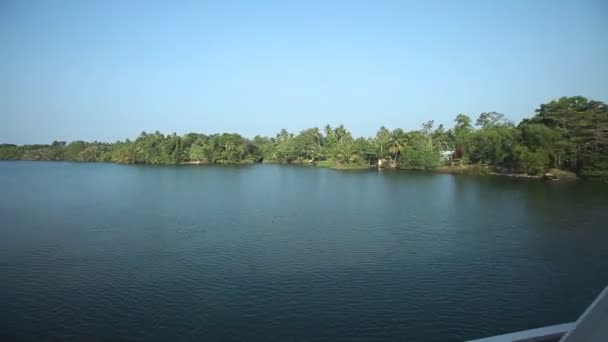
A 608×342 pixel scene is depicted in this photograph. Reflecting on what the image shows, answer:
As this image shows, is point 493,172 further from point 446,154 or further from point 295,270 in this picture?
point 295,270

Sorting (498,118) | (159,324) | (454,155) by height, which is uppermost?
(498,118)

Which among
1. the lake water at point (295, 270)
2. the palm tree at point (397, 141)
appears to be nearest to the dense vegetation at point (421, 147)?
the palm tree at point (397, 141)

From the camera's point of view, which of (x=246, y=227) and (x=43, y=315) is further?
(x=246, y=227)

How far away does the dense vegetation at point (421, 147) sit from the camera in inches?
1898

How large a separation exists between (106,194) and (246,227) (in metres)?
20.5

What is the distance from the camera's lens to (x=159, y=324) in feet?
35.7

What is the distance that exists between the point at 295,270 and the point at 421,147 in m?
56.3

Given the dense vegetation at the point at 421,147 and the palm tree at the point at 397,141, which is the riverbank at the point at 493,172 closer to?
the dense vegetation at the point at 421,147

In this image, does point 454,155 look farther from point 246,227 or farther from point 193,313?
Result: point 193,313

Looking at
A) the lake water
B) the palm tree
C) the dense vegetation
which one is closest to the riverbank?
the dense vegetation

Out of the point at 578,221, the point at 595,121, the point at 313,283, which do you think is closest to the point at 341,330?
the point at 313,283

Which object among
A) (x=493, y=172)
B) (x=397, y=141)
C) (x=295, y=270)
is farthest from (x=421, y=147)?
(x=295, y=270)

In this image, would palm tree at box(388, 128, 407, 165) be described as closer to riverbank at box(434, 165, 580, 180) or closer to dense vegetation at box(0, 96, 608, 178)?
A: dense vegetation at box(0, 96, 608, 178)

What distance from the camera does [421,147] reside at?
220 feet
